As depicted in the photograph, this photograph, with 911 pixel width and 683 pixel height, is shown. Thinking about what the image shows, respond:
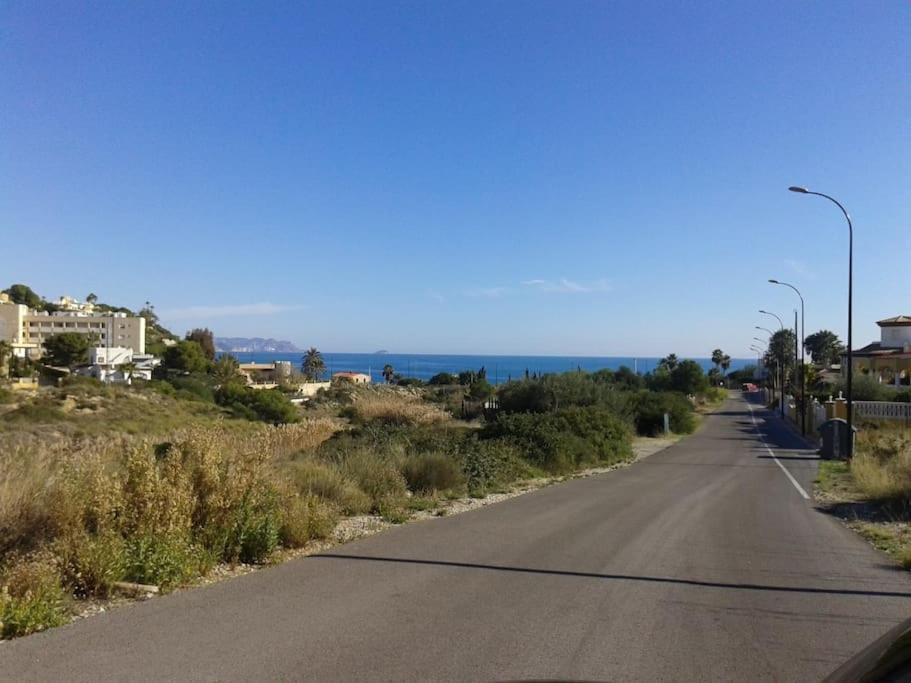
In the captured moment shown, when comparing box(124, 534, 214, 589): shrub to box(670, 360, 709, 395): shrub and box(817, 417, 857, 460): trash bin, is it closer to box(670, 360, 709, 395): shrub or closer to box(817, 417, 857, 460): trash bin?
box(817, 417, 857, 460): trash bin

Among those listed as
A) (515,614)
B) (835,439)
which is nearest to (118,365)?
(835,439)

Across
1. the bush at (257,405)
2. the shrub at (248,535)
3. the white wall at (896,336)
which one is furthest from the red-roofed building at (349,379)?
the shrub at (248,535)

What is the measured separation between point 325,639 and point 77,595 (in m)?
2.52

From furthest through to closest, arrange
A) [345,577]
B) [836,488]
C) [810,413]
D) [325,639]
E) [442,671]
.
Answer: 1. [810,413]
2. [836,488]
3. [345,577]
4. [325,639]
5. [442,671]

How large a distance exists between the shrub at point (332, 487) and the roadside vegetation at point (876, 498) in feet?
25.9

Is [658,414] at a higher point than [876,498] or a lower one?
lower

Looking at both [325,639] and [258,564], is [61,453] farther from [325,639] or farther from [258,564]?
[325,639]

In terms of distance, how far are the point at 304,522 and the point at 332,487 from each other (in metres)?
3.26

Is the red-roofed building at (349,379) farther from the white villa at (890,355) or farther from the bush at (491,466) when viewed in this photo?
the bush at (491,466)

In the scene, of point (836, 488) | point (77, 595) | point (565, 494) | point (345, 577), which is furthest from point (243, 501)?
point (836, 488)

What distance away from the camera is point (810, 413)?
49.2 m

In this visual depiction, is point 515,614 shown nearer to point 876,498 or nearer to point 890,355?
point 876,498

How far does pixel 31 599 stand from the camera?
20.7 ft

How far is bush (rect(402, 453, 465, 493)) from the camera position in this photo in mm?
16891
